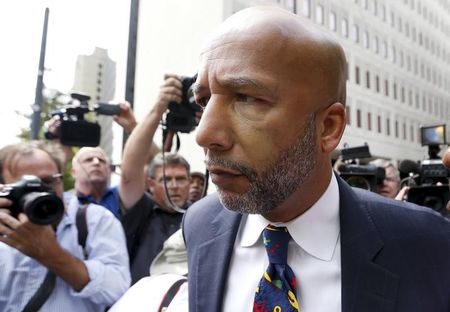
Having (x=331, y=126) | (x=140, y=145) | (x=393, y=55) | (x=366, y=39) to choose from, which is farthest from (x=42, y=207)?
(x=393, y=55)

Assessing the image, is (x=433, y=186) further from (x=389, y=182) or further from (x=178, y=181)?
(x=389, y=182)

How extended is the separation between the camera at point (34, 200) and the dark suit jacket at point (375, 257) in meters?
0.86

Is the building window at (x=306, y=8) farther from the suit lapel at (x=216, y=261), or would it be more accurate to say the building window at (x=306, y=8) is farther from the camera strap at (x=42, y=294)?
the suit lapel at (x=216, y=261)

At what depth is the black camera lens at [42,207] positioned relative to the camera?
208 centimetres

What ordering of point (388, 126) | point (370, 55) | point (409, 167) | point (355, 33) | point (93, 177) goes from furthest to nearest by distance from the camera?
point (388, 126), point (370, 55), point (355, 33), point (409, 167), point (93, 177)

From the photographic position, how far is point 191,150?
2092 centimetres

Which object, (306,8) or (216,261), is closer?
(216,261)

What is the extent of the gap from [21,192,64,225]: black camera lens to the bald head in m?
1.14

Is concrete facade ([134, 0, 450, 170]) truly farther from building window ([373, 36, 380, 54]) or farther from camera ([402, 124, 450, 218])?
camera ([402, 124, 450, 218])

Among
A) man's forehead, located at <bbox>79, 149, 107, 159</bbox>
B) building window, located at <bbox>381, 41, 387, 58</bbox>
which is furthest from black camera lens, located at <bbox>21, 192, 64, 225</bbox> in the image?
building window, located at <bbox>381, 41, 387, 58</bbox>

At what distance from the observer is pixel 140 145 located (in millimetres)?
2928

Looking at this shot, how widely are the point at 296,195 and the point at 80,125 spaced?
7.86 feet

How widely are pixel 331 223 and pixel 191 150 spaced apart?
64.3 ft

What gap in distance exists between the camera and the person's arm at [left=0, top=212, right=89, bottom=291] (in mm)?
2129
